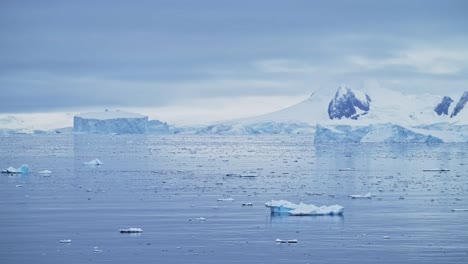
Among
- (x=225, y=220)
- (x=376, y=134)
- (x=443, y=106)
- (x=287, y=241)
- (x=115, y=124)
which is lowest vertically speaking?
(x=287, y=241)

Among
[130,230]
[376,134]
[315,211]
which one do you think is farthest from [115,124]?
[130,230]

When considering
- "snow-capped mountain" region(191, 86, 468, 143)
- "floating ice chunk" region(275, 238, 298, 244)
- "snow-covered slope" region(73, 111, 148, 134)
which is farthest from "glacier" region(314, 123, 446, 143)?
"floating ice chunk" region(275, 238, 298, 244)

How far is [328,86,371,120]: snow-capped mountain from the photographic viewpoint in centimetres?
15412

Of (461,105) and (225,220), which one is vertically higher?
(461,105)

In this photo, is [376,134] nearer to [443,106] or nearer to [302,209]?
[443,106]

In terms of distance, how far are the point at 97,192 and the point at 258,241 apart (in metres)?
13.4

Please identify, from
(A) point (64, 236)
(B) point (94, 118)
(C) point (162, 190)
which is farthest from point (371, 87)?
(A) point (64, 236)

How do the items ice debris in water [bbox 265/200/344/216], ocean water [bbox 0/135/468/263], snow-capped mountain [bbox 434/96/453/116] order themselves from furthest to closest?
snow-capped mountain [bbox 434/96/453/116], ice debris in water [bbox 265/200/344/216], ocean water [bbox 0/135/468/263]

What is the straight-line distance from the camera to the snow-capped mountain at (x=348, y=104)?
15412cm

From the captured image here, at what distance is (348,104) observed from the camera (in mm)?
155750

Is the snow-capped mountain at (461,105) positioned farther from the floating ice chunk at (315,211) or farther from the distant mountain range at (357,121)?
the floating ice chunk at (315,211)

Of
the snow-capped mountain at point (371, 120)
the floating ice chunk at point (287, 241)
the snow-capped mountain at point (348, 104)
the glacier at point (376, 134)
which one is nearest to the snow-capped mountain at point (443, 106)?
the snow-capped mountain at point (371, 120)

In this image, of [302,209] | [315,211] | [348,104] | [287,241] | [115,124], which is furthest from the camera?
[348,104]

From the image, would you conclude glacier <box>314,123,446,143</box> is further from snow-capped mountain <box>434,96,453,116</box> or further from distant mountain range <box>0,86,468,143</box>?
snow-capped mountain <box>434,96,453,116</box>
